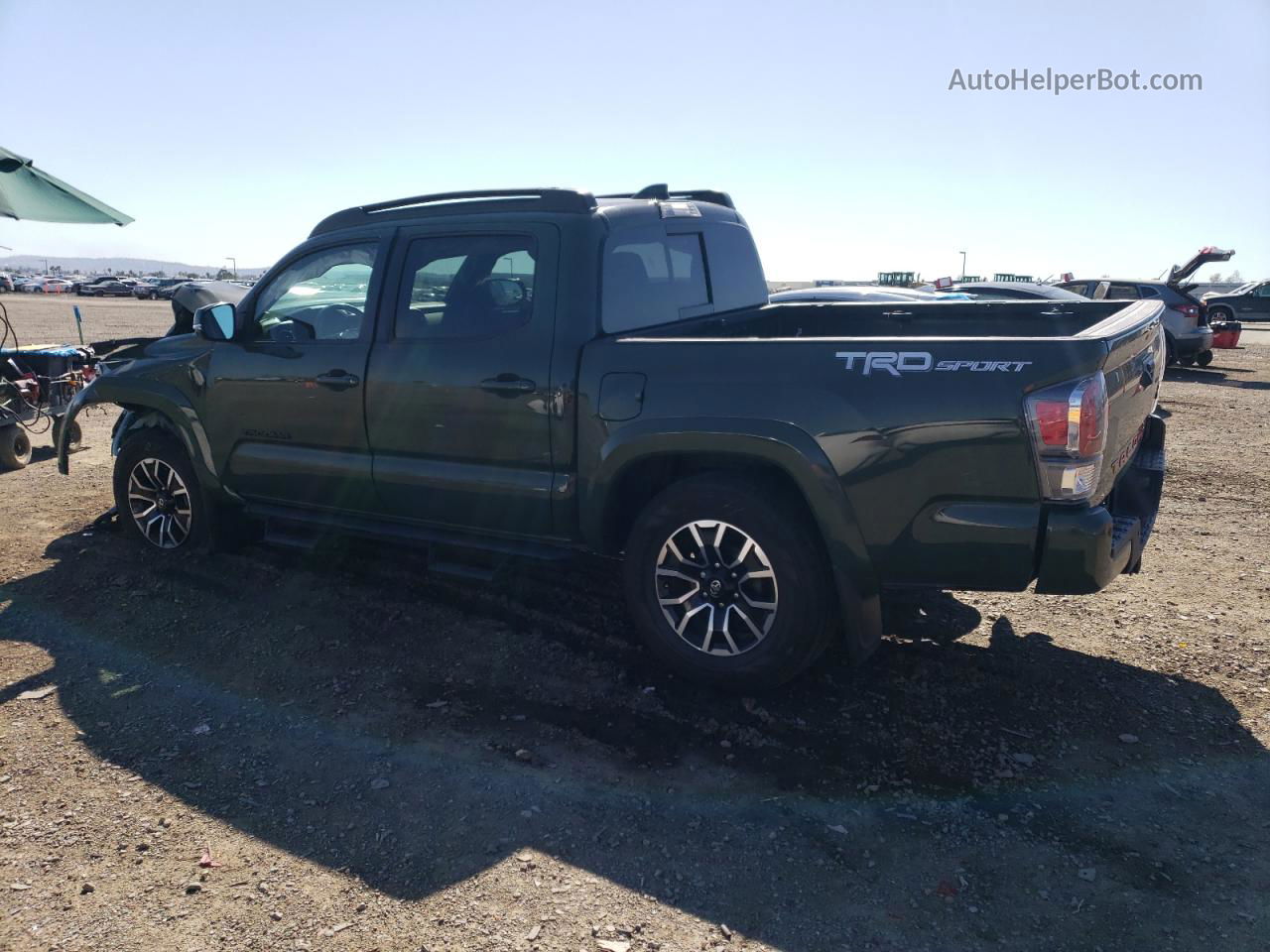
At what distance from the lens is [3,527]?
21.1ft

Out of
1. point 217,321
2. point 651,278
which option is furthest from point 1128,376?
point 217,321

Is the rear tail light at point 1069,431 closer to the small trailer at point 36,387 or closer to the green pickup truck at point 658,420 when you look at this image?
the green pickup truck at point 658,420

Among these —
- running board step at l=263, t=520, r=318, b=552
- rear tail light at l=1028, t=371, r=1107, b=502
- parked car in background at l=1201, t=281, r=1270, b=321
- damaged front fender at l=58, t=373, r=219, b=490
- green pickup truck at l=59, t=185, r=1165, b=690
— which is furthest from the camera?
parked car in background at l=1201, t=281, r=1270, b=321

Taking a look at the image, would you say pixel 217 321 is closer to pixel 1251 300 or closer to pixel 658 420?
pixel 658 420

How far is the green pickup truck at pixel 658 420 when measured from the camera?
10.7 feet

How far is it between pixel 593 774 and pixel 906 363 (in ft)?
6.14

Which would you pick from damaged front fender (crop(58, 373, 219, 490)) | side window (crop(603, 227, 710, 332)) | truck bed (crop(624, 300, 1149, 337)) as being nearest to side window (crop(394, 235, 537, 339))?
side window (crop(603, 227, 710, 332))

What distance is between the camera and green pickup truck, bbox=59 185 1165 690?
10.7 feet

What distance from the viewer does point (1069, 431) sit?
3111mm

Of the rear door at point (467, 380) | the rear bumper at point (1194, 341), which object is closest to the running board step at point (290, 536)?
the rear door at point (467, 380)

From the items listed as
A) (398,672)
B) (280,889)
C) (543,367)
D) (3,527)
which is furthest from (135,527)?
(280,889)

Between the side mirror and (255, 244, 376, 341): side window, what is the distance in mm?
137

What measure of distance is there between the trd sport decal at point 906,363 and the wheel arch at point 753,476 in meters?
0.33

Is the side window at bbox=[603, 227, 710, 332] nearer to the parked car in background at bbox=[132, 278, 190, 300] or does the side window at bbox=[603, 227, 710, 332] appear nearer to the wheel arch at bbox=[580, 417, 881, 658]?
the wheel arch at bbox=[580, 417, 881, 658]
